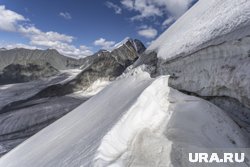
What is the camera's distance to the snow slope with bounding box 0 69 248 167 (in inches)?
123

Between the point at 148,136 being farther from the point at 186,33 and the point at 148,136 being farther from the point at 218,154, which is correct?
the point at 186,33

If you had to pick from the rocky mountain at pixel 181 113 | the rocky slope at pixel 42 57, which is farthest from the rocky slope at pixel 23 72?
the rocky mountain at pixel 181 113

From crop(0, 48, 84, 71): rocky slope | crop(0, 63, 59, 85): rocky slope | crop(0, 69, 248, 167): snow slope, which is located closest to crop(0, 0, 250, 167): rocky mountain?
crop(0, 69, 248, 167): snow slope

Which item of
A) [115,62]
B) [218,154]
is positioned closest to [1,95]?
[115,62]

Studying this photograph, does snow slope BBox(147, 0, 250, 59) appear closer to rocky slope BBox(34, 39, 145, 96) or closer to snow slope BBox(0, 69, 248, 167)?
snow slope BBox(0, 69, 248, 167)

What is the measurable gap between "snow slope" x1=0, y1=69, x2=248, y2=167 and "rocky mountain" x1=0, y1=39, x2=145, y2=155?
6340mm

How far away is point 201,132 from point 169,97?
1163mm

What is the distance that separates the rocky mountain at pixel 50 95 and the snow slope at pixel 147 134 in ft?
20.8

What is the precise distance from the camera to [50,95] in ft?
52.1

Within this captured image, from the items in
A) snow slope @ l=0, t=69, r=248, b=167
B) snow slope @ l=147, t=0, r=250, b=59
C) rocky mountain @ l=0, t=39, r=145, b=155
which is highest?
snow slope @ l=147, t=0, r=250, b=59

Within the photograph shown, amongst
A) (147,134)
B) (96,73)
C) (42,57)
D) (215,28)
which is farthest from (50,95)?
(42,57)

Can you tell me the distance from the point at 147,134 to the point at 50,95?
1283 centimetres

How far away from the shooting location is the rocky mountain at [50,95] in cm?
1167

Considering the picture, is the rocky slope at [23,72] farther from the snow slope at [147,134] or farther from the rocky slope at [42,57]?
the snow slope at [147,134]
